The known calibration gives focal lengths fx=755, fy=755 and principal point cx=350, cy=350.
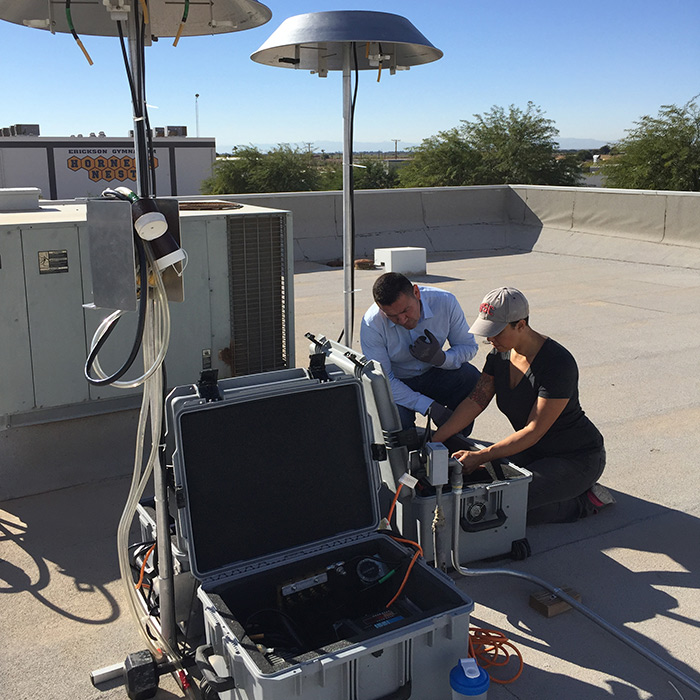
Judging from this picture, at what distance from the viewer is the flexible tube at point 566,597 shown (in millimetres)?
2713

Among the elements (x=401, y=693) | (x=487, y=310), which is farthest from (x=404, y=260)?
(x=401, y=693)

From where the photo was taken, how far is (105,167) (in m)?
54.0

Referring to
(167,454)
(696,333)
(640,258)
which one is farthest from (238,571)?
(640,258)

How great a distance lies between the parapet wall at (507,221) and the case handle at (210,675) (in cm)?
1005

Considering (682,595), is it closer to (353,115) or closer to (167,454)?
(167,454)

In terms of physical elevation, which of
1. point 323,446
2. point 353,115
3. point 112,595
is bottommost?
point 112,595

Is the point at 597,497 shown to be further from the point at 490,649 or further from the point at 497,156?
the point at 497,156

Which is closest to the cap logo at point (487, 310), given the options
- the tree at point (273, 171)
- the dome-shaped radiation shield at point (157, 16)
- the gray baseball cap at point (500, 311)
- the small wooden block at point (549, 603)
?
the gray baseball cap at point (500, 311)

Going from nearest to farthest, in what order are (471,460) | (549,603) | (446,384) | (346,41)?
1. (549,603)
2. (471,460)
3. (346,41)
4. (446,384)

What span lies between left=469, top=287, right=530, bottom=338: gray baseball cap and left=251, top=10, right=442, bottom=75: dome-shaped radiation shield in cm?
159

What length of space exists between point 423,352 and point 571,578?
1503 mm

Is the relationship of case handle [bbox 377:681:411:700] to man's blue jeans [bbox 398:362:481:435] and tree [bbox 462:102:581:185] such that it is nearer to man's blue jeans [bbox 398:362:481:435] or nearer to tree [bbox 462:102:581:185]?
man's blue jeans [bbox 398:362:481:435]

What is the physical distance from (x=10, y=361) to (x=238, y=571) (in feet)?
7.82

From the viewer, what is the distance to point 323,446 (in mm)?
2945
